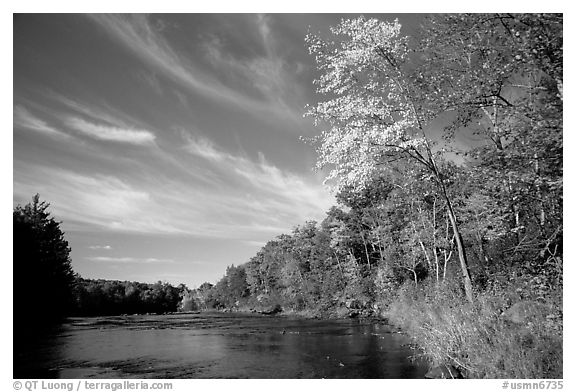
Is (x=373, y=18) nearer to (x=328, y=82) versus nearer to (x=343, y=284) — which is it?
(x=328, y=82)

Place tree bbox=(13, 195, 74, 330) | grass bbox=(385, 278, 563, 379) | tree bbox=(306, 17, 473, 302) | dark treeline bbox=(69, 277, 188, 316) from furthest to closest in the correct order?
dark treeline bbox=(69, 277, 188, 316)
tree bbox=(13, 195, 74, 330)
tree bbox=(306, 17, 473, 302)
grass bbox=(385, 278, 563, 379)

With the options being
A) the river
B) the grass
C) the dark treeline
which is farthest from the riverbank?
the dark treeline

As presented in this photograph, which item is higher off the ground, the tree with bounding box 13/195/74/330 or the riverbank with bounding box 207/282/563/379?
the tree with bounding box 13/195/74/330

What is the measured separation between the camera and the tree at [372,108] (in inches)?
332

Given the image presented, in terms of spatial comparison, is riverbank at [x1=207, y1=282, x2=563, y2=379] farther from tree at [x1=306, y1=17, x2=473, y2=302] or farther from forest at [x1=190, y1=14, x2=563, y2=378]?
tree at [x1=306, y1=17, x2=473, y2=302]

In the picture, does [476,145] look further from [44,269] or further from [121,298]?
[121,298]

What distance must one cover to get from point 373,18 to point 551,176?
4890 millimetres

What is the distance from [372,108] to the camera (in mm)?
8672

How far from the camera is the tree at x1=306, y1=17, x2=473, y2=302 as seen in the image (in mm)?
8430

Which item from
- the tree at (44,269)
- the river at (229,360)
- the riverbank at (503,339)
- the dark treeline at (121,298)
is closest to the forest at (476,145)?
the riverbank at (503,339)

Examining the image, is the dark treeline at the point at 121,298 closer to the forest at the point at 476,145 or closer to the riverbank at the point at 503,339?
the forest at the point at 476,145

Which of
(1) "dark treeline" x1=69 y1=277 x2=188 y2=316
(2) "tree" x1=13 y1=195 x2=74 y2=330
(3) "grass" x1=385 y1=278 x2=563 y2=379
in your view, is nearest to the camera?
(3) "grass" x1=385 y1=278 x2=563 y2=379

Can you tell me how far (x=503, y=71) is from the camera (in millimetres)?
6613

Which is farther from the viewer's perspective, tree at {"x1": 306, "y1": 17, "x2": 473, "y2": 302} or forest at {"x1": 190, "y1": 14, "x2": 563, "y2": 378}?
tree at {"x1": 306, "y1": 17, "x2": 473, "y2": 302}
